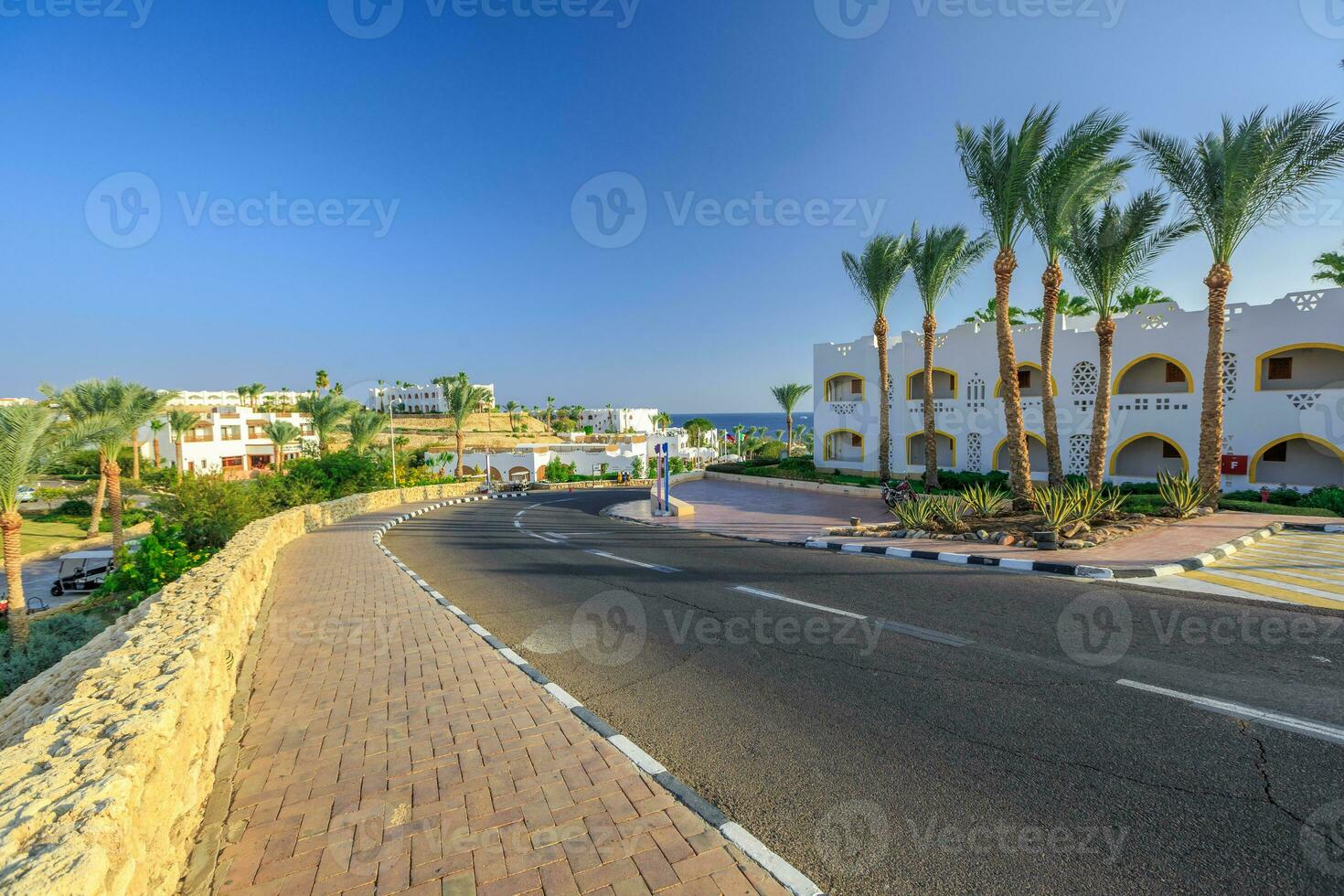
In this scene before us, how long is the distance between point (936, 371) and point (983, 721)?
1149 inches

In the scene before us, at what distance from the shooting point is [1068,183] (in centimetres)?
1588

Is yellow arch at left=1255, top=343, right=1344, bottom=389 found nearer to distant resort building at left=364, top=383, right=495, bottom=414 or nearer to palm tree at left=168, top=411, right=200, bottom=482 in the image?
palm tree at left=168, top=411, right=200, bottom=482

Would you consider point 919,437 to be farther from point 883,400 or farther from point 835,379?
point 835,379

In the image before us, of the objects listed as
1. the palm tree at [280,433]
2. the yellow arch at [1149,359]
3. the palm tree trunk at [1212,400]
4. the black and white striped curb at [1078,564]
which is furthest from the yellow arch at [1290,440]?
the palm tree at [280,433]

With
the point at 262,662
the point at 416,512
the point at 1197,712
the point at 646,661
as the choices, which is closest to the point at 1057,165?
the point at 1197,712

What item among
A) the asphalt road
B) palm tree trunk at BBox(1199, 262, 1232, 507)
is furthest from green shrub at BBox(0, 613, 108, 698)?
palm tree trunk at BBox(1199, 262, 1232, 507)

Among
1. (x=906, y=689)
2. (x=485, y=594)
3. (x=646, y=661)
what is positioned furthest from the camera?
(x=485, y=594)

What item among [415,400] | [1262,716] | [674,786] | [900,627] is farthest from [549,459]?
[415,400]

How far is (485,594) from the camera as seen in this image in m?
10.1

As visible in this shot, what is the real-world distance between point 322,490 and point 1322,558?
103 feet

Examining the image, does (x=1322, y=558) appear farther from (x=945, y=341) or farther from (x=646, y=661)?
(x=945, y=341)

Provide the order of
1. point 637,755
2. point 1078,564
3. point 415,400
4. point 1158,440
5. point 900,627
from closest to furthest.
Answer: point 637,755 → point 900,627 → point 1078,564 → point 1158,440 → point 415,400

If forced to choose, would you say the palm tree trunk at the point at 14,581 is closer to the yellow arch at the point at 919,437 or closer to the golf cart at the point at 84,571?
the golf cart at the point at 84,571

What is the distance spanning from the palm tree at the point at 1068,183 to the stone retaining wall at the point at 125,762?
19958 millimetres
